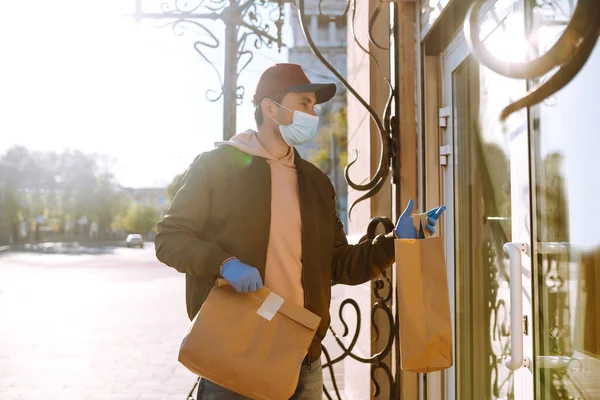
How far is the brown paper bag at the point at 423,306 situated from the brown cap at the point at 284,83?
0.72 meters

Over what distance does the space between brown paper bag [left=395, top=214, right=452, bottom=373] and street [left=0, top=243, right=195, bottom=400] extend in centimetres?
383

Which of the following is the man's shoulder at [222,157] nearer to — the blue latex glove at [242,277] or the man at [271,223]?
the man at [271,223]

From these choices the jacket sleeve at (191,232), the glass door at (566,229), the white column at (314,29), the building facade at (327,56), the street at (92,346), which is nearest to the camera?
the glass door at (566,229)

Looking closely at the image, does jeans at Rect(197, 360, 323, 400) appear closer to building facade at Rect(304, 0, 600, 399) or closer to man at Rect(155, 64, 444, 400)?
man at Rect(155, 64, 444, 400)

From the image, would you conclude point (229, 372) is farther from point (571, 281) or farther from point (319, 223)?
point (571, 281)

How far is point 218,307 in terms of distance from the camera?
2.19 meters

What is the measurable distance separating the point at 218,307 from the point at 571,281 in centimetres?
110

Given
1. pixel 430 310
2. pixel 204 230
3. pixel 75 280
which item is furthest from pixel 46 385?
pixel 75 280

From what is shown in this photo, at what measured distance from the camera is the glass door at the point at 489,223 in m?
2.21

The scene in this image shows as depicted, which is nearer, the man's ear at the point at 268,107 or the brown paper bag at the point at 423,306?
the brown paper bag at the point at 423,306

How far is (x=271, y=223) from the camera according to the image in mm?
2439

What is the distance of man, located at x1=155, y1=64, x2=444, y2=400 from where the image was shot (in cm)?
233

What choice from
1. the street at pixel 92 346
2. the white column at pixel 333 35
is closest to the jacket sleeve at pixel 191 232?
the street at pixel 92 346

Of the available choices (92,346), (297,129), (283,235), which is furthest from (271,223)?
(92,346)
